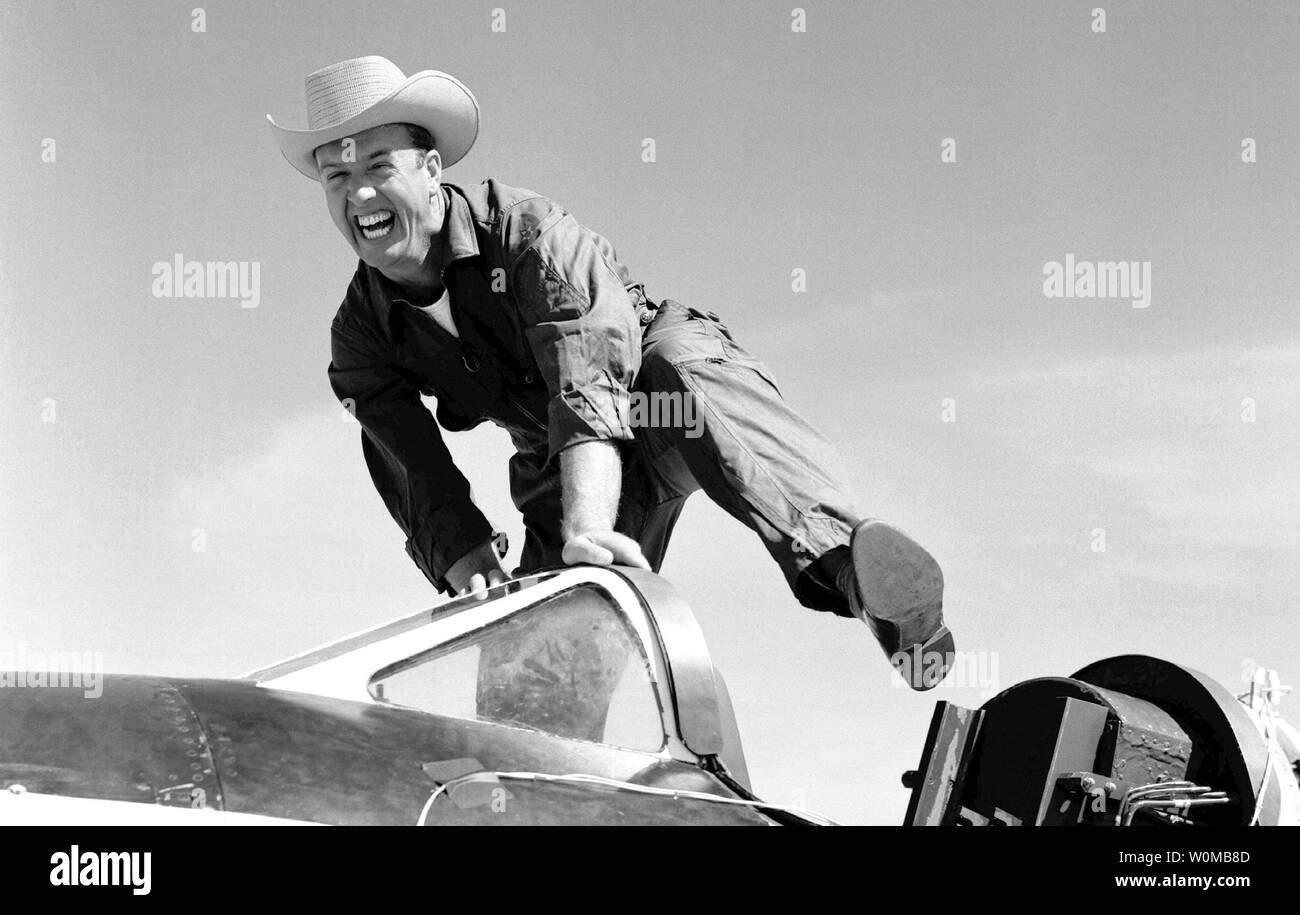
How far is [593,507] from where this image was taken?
4.88 metres

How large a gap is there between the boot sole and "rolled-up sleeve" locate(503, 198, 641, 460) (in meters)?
1.03

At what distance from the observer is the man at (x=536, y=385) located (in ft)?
16.3

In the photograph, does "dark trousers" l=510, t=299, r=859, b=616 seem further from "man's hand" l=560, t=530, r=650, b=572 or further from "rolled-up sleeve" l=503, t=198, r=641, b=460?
"man's hand" l=560, t=530, r=650, b=572

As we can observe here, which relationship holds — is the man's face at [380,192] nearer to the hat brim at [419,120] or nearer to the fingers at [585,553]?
the hat brim at [419,120]

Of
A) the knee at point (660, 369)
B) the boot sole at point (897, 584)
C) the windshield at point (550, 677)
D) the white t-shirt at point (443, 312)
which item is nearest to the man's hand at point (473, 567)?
the white t-shirt at point (443, 312)

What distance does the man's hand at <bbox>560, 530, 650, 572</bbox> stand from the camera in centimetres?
446

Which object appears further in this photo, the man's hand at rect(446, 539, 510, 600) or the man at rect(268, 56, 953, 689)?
the man's hand at rect(446, 539, 510, 600)

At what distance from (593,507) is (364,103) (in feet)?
6.89

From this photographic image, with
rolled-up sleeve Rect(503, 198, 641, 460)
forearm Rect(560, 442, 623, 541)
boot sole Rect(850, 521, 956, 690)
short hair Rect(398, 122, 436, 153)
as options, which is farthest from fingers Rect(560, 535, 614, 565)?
short hair Rect(398, 122, 436, 153)

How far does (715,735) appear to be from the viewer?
12.6ft

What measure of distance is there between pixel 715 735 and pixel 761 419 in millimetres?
1886

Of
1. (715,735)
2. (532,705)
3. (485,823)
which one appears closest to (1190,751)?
(715,735)

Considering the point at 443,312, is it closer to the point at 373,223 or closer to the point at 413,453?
the point at 373,223
